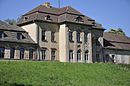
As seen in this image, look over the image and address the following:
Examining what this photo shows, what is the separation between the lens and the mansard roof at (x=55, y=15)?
52.5 m

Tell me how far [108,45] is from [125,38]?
859 cm

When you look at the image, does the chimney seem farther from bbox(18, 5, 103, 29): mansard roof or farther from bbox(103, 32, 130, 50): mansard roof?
bbox(103, 32, 130, 50): mansard roof

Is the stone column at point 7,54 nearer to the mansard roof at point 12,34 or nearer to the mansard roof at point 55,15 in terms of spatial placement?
the mansard roof at point 12,34

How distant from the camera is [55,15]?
54406 millimetres

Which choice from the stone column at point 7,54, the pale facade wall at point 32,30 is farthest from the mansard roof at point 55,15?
the stone column at point 7,54

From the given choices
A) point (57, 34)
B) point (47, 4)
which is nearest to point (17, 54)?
point (57, 34)

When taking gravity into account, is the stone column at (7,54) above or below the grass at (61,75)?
above

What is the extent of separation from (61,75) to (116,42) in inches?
1467

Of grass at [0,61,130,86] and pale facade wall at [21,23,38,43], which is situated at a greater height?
pale facade wall at [21,23,38,43]

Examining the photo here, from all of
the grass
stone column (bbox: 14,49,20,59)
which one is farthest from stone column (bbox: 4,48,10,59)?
the grass

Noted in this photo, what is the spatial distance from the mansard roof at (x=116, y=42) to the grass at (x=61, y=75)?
24.0m

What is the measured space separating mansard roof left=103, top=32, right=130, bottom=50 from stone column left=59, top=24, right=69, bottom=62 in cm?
1218

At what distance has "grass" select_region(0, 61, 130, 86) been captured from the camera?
2648 cm

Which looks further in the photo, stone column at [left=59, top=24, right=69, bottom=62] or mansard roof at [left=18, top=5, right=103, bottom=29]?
mansard roof at [left=18, top=5, right=103, bottom=29]
